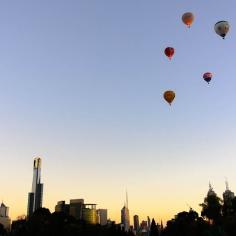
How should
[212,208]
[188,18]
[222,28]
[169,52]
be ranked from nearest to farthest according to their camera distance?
[222,28] → [188,18] → [169,52] → [212,208]

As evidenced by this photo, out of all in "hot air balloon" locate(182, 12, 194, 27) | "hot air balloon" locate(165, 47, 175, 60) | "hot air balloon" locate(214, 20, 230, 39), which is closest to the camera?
"hot air balloon" locate(214, 20, 230, 39)

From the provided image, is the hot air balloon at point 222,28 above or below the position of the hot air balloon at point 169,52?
above

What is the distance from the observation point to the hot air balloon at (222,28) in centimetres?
5450

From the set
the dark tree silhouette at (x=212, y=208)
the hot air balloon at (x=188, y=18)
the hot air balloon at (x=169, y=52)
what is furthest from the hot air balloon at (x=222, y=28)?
the dark tree silhouette at (x=212, y=208)

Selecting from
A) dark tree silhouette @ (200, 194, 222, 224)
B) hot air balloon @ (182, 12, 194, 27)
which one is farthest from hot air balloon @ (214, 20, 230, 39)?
dark tree silhouette @ (200, 194, 222, 224)

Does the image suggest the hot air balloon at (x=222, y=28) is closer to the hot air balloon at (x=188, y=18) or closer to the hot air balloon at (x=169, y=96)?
the hot air balloon at (x=188, y=18)

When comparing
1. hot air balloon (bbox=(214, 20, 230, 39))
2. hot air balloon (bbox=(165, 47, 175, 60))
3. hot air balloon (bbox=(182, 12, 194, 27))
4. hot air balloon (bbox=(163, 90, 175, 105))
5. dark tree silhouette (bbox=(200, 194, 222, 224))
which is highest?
hot air balloon (bbox=(182, 12, 194, 27))

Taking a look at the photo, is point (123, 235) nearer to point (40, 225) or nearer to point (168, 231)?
point (168, 231)

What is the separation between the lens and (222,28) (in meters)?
54.7

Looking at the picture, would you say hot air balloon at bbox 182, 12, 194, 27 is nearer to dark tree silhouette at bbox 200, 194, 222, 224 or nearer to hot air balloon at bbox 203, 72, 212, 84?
hot air balloon at bbox 203, 72, 212, 84

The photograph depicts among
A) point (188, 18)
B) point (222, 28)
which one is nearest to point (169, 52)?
point (188, 18)

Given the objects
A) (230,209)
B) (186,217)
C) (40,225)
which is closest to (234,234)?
(230,209)

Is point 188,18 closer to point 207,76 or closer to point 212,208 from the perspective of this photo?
point 207,76

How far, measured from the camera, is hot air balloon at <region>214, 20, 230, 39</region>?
5450cm
